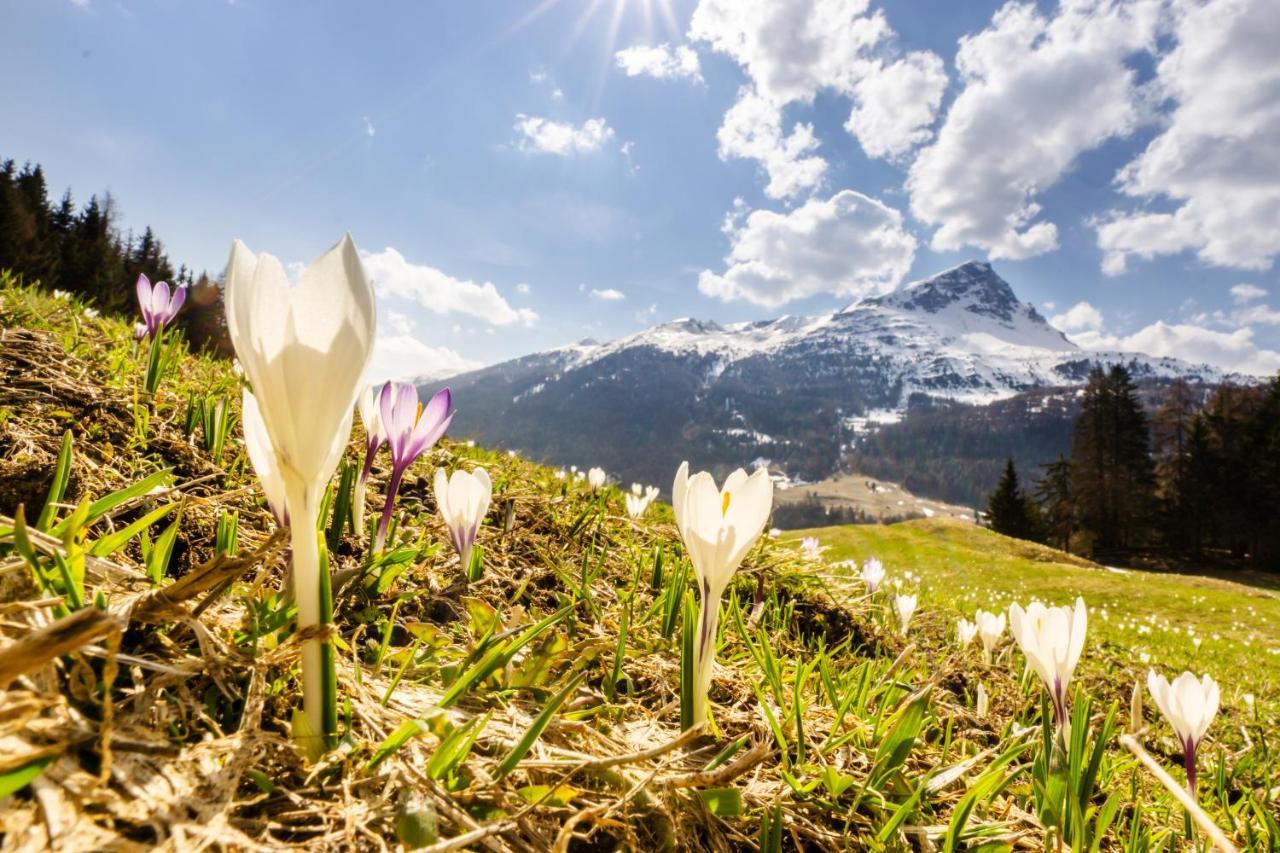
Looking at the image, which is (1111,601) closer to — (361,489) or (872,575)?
(872,575)

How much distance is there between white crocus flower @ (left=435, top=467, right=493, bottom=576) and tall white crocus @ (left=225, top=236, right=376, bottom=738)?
816mm

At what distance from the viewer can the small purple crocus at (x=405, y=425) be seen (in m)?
1.62

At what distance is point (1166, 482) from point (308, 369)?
60.1m

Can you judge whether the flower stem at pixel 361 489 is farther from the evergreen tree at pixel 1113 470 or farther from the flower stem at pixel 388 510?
the evergreen tree at pixel 1113 470

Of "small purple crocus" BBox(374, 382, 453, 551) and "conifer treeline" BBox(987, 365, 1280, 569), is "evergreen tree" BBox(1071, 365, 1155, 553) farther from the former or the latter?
"small purple crocus" BBox(374, 382, 453, 551)

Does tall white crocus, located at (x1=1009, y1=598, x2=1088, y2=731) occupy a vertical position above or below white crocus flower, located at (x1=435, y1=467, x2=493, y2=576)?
below

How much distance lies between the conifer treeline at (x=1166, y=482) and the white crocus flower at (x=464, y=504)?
5274cm

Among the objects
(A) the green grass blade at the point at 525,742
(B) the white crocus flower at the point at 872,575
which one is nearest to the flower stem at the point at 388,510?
(A) the green grass blade at the point at 525,742

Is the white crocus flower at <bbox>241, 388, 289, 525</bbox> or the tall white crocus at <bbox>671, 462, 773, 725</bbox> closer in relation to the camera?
the white crocus flower at <bbox>241, 388, 289, 525</bbox>

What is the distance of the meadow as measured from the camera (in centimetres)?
71

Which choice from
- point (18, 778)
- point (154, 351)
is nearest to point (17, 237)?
point (154, 351)

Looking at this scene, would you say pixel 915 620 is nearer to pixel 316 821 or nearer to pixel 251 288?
pixel 316 821

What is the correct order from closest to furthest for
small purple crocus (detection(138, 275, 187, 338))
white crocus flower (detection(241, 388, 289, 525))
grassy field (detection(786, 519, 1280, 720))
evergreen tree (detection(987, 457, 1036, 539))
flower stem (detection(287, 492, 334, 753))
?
flower stem (detection(287, 492, 334, 753))
white crocus flower (detection(241, 388, 289, 525))
small purple crocus (detection(138, 275, 187, 338))
grassy field (detection(786, 519, 1280, 720))
evergreen tree (detection(987, 457, 1036, 539))

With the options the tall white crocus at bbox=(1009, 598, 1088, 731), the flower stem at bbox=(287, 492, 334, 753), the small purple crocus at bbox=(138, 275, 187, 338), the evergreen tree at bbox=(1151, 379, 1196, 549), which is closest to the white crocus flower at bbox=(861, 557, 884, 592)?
the tall white crocus at bbox=(1009, 598, 1088, 731)
